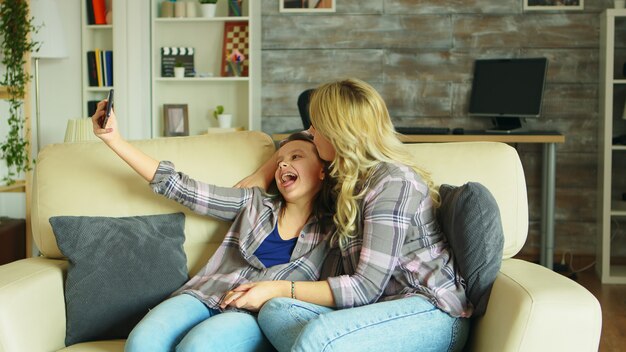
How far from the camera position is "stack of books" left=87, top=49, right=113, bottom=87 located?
16.8 ft

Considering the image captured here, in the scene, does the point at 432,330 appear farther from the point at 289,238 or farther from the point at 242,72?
the point at 242,72

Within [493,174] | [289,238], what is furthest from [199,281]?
[493,174]

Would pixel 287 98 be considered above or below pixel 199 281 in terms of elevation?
above

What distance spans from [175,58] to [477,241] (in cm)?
356

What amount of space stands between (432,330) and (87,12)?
389 cm

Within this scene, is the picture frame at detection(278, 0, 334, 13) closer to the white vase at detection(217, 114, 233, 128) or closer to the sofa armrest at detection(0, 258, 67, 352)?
the white vase at detection(217, 114, 233, 128)

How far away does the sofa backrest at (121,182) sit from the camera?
2.41m

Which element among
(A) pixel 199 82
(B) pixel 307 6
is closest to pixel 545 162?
(B) pixel 307 6

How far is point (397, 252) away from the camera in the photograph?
2.02 metres

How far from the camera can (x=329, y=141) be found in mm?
2188

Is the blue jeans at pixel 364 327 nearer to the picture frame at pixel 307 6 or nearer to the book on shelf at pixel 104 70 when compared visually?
the picture frame at pixel 307 6

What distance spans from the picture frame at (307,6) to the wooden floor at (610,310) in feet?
7.16

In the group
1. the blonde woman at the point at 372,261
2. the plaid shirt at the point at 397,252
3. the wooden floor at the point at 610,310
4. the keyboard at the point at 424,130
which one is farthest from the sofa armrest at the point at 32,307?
the keyboard at the point at 424,130

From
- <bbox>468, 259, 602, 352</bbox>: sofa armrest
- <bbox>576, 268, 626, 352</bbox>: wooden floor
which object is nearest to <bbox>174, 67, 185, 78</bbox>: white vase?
<bbox>576, 268, 626, 352</bbox>: wooden floor
